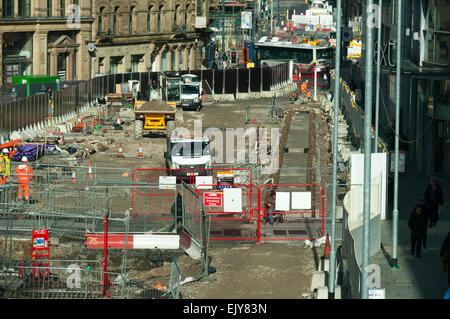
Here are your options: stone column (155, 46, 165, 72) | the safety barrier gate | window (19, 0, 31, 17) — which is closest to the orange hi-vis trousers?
the safety barrier gate

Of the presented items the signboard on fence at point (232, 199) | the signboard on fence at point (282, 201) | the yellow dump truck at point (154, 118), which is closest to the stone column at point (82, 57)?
the yellow dump truck at point (154, 118)

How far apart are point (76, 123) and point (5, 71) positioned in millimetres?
17435

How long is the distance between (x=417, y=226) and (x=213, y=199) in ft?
24.7

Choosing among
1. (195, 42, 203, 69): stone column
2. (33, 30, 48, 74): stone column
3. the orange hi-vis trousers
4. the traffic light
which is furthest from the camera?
the traffic light

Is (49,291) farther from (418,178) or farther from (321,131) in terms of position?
(321,131)

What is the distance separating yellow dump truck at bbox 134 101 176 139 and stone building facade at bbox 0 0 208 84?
20048 millimetres

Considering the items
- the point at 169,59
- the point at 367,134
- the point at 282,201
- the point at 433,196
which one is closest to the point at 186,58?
the point at 169,59

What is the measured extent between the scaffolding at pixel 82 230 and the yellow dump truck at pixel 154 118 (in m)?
20.1

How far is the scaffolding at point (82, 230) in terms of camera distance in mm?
22188

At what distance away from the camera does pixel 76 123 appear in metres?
52.0

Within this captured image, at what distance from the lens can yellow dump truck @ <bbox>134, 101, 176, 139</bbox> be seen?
4975cm

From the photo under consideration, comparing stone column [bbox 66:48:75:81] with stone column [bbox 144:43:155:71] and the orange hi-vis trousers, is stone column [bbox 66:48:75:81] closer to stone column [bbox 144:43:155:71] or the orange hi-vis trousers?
stone column [bbox 144:43:155:71]

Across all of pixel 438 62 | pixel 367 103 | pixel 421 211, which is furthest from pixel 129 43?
pixel 367 103

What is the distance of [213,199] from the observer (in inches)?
1200
